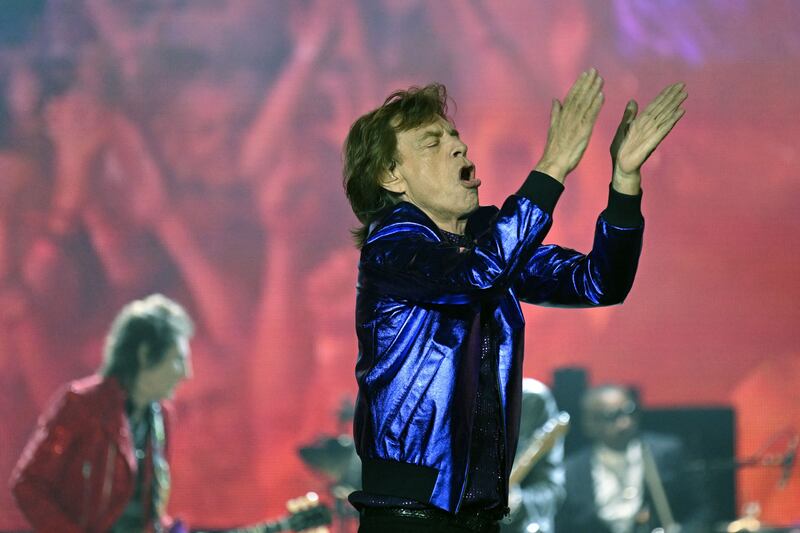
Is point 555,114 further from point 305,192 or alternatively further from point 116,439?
point 116,439

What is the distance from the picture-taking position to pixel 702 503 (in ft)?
14.9

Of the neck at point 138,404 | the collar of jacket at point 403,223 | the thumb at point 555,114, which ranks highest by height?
the thumb at point 555,114

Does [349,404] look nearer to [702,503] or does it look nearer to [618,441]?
[618,441]

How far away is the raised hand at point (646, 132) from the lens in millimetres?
1688

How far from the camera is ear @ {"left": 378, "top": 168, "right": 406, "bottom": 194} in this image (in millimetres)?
1922

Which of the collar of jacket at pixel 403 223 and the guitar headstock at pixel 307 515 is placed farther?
the guitar headstock at pixel 307 515

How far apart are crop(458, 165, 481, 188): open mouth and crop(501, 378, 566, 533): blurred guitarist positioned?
7.25 ft

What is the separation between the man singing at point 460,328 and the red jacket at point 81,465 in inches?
115

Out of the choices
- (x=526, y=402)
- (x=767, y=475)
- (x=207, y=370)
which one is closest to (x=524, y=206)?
(x=526, y=402)

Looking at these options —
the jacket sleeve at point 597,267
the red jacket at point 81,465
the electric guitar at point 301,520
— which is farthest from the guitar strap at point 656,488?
the jacket sleeve at point 597,267

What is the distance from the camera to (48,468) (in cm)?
435

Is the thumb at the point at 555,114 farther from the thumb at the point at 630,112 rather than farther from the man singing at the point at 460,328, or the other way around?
the thumb at the point at 630,112

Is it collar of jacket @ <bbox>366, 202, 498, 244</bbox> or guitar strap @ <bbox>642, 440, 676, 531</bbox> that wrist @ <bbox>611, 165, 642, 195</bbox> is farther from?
guitar strap @ <bbox>642, 440, 676, 531</bbox>

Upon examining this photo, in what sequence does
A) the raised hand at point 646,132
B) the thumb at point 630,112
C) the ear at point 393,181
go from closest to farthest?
the raised hand at point 646,132 < the thumb at point 630,112 < the ear at point 393,181
